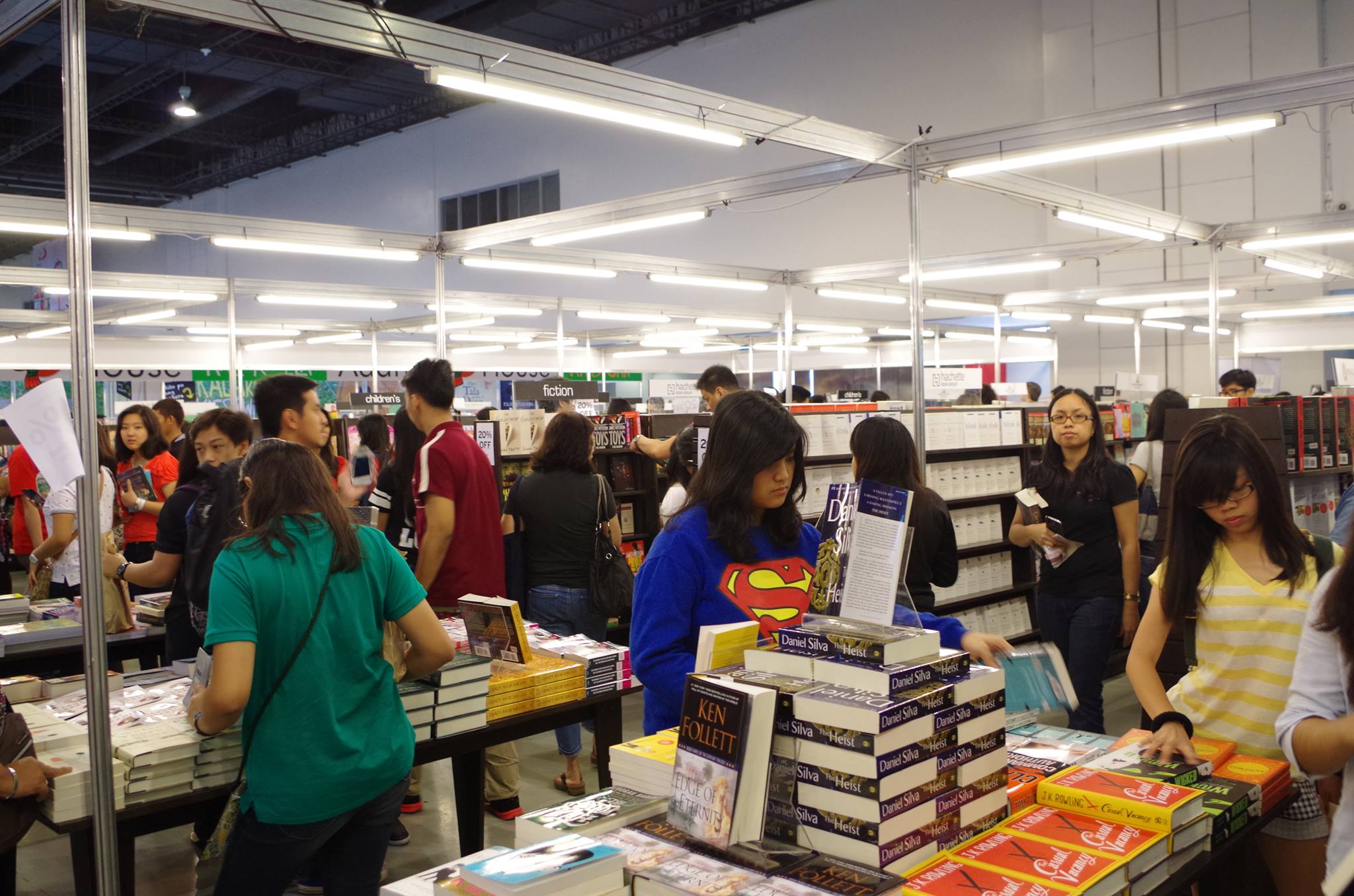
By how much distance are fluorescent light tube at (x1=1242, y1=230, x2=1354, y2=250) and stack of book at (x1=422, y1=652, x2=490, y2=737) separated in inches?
318

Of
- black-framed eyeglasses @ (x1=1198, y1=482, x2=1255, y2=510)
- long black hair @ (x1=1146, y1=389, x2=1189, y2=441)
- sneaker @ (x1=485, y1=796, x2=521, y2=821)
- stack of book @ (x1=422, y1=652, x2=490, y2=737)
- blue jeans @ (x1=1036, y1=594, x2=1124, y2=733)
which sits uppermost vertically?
long black hair @ (x1=1146, y1=389, x2=1189, y2=441)

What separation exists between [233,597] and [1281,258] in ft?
35.6

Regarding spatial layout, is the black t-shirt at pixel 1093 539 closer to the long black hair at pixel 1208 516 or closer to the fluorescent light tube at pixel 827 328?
the long black hair at pixel 1208 516

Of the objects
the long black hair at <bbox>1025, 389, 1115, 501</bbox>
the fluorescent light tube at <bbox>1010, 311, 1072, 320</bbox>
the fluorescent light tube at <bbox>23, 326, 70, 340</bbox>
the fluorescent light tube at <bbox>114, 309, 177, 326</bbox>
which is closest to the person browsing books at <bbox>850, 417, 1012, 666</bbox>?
the long black hair at <bbox>1025, 389, 1115, 501</bbox>

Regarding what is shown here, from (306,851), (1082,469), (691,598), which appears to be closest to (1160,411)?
(1082,469)

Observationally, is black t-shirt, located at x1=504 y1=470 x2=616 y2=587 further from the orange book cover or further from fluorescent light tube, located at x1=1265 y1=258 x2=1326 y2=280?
fluorescent light tube, located at x1=1265 y1=258 x2=1326 y2=280

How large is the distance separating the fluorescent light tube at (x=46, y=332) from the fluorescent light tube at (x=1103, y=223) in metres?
13.0

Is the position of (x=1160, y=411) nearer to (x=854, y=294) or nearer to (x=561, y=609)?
(x=561, y=609)

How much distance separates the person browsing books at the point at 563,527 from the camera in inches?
193

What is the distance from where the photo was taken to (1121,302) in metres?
14.1

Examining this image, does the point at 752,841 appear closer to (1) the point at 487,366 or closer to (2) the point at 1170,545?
(2) the point at 1170,545

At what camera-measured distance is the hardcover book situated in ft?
5.48

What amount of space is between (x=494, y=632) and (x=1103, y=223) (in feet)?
22.1

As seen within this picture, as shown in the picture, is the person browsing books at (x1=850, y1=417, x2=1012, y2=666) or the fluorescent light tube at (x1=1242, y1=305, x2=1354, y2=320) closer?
the person browsing books at (x1=850, y1=417, x2=1012, y2=666)
